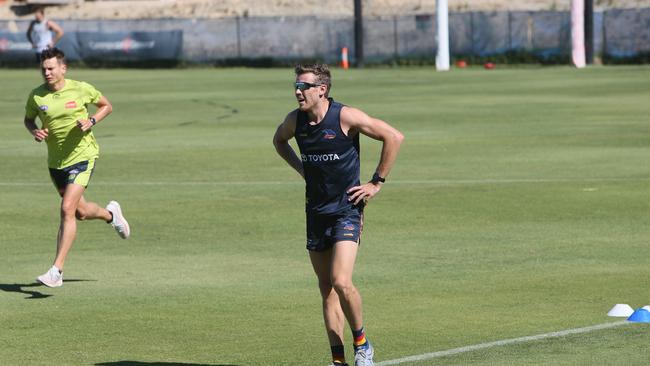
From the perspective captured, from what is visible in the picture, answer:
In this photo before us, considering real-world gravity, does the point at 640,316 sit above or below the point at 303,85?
below

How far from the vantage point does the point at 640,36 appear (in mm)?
54875

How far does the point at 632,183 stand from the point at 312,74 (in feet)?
37.8

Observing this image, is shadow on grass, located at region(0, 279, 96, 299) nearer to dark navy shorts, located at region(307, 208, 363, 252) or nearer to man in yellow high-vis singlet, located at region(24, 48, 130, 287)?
man in yellow high-vis singlet, located at region(24, 48, 130, 287)

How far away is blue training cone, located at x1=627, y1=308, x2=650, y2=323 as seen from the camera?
432 inches

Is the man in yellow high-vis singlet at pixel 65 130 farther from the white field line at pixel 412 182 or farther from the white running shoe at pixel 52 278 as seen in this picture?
the white field line at pixel 412 182

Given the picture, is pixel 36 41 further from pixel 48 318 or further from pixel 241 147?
pixel 48 318

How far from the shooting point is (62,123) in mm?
13531

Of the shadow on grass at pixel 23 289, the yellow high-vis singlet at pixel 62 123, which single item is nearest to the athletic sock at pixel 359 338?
the shadow on grass at pixel 23 289

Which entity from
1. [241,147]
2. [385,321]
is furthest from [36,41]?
[385,321]

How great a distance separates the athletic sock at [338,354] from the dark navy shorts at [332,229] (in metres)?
0.64

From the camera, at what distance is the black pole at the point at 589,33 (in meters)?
54.2

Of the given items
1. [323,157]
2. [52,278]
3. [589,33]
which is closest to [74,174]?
[52,278]

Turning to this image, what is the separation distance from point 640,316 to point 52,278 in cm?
514

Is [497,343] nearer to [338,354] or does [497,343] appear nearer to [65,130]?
[338,354]
